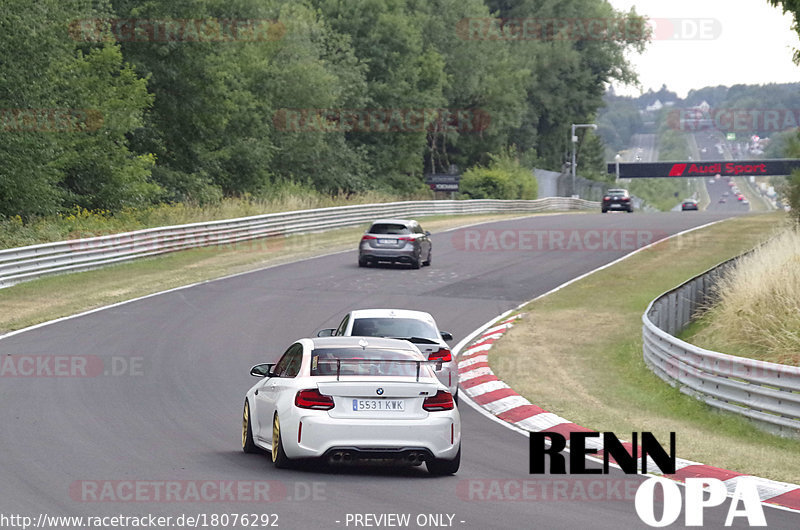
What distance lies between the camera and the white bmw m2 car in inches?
391

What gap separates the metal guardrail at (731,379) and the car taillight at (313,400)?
255 inches

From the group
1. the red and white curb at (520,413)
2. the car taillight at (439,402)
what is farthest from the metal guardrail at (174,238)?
the car taillight at (439,402)

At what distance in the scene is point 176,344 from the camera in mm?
20125

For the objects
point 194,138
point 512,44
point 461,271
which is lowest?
point 461,271

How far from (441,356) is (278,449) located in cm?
521

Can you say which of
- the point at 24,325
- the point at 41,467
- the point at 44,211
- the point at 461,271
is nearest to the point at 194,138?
the point at 44,211

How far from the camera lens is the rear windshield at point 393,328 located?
1567cm

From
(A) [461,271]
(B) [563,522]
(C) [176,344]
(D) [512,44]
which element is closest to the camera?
(B) [563,522]

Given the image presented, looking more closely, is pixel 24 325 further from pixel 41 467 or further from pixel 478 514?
pixel 478 514

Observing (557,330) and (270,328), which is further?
(557,330)

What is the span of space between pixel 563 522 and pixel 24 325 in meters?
15.9

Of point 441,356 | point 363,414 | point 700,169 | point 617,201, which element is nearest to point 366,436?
point 363,414

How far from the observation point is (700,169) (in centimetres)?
12588

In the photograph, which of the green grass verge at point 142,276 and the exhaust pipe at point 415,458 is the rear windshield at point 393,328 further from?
the green grass verge at point 142,276
